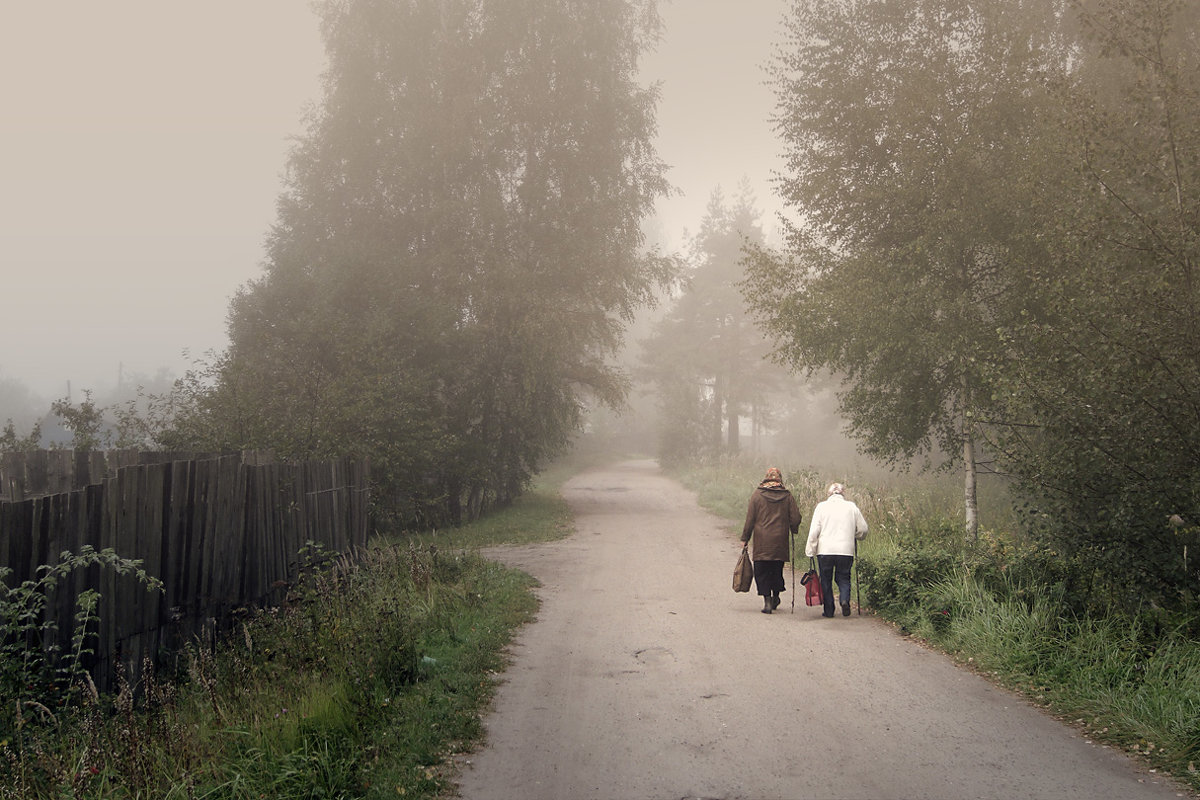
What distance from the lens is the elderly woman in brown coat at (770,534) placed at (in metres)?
10.5

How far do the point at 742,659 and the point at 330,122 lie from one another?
21.0 meters

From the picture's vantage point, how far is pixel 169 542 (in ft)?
22.6

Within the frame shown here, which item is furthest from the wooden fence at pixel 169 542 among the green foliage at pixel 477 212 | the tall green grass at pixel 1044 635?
the green foliage at pixel 477 212

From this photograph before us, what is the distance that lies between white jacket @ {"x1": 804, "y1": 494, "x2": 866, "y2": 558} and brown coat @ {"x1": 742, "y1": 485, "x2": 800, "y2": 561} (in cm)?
35

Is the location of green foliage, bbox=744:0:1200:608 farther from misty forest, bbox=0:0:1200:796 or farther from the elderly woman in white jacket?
the elderly woman in white jacket

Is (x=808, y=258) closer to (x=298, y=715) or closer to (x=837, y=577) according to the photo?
(x=837, y=577)

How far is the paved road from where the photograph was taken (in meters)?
4.88

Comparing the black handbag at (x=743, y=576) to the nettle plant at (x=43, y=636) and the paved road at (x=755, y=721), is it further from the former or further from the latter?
the nettle plant at (x=43, y=636)

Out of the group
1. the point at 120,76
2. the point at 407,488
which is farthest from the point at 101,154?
the point at 407,488

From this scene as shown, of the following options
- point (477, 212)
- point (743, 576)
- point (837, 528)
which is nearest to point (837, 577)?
point (837, 528)

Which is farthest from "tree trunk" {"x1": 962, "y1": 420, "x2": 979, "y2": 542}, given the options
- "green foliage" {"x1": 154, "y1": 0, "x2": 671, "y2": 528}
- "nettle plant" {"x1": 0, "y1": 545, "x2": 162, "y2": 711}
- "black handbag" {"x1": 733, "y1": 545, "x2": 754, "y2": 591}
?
"nettle plant" {"x1": 0, "y1": 545, "x2": 162, "y2": 711}

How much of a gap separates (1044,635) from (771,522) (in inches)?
149

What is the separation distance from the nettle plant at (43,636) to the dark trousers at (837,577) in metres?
7.55

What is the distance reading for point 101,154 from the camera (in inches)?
5876
